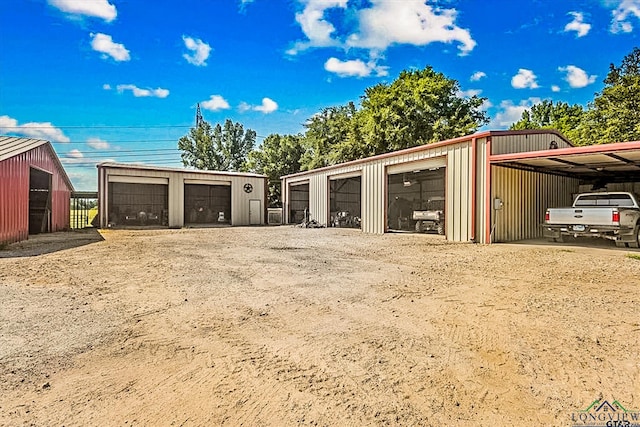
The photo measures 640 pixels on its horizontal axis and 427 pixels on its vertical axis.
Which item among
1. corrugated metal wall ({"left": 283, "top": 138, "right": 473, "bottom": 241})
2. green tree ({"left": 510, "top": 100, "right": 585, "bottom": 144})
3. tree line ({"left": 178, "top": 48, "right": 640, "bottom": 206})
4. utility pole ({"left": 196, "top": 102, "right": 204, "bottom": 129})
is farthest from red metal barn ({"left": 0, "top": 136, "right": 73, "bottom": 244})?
green tree ({"left": 510, "top": 100, "right": 585, "bottom": 144})

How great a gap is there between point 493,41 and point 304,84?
1450cm

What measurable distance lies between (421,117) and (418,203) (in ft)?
34.6

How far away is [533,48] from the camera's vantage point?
30766mm

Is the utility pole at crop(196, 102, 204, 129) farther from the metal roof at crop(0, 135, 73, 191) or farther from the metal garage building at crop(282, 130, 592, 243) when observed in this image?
the metal garage building at crop(282, 130, 592, 243)

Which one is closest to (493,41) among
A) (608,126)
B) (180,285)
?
(608,126)

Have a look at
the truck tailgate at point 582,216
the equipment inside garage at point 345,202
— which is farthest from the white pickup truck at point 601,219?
the equipment inside garage at point 345,202

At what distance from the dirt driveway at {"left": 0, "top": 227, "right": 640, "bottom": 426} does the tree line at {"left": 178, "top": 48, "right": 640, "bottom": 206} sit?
79.5ft

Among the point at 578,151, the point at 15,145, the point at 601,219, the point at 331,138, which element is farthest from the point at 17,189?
the point at 331,138

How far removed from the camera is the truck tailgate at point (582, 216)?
34.5ft

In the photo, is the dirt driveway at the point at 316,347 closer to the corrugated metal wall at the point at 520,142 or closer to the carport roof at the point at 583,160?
the carport roof at the point at 583,160

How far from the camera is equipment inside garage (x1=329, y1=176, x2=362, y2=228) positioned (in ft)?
75.3

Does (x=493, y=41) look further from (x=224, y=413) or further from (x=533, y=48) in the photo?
(x=224, y=413)

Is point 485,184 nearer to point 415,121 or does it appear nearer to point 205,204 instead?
point 415,121

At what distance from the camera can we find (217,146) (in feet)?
167
